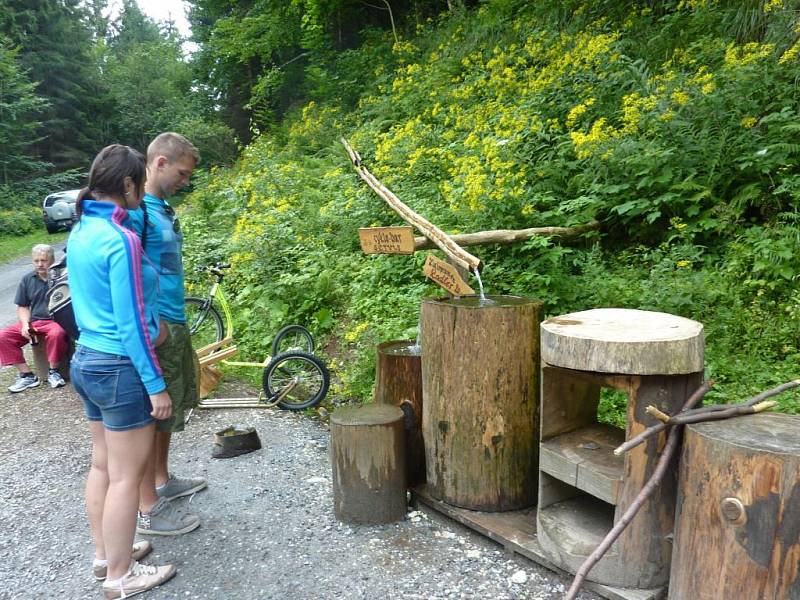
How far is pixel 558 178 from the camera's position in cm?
631

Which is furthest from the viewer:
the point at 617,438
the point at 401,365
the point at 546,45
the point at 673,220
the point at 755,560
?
the point at 546,45

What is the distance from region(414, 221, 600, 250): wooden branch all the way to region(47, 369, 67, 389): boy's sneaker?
4.39m

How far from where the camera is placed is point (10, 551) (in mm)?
3254

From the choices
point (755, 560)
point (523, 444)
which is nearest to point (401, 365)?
point (523, 444)

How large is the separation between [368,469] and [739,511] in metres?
1.86

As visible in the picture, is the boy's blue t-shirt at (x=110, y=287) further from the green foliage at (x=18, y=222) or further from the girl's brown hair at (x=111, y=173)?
the green foliage at (x=18, y=222)

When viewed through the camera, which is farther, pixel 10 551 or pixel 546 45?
pixel 546 45

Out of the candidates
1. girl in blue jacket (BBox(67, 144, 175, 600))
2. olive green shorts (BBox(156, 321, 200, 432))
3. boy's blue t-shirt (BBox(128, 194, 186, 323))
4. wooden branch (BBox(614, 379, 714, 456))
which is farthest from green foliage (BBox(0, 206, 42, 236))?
wooden branch (BBox(614, 379, 714, 456))

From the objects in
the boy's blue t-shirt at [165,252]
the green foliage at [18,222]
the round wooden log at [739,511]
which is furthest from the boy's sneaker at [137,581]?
the green foliage at [18,222]

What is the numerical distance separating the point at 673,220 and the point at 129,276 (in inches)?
182

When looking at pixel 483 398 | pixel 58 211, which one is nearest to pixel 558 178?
pixel 483 398

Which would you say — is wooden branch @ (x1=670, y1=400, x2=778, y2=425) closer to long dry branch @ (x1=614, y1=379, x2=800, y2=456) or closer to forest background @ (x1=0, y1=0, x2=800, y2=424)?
long dry branch @ (x1=614, y1=379, x2=800, y2=456)

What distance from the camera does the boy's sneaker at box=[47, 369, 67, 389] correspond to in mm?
6264

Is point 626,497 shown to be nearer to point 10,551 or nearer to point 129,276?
point 129,276
